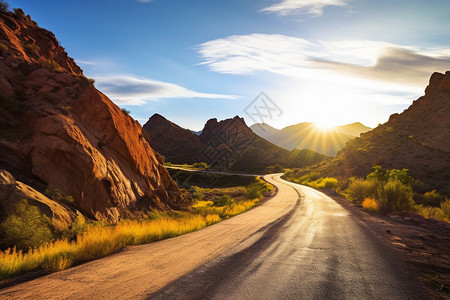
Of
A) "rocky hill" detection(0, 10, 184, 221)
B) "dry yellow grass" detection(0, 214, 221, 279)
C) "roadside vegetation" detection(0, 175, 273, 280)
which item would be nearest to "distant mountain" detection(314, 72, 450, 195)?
"dry yellow grass" detection(0, 214, 221, 279)

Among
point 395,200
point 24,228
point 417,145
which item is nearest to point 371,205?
point 395,200

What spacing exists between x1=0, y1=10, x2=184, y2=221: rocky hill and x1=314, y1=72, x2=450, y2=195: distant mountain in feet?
108

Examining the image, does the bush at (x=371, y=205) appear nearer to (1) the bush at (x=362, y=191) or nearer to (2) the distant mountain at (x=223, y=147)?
(1) the bush at (x=362, y=191)

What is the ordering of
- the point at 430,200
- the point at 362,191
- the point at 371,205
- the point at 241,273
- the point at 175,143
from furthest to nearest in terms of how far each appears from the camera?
the point at 175,143
the point at 430,200
the point at 362,191
the point at 371,205
the point at 241,273

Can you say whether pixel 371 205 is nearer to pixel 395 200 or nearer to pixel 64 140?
pixel 395 200

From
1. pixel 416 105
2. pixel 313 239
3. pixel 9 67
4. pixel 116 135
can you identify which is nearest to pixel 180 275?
pixel 313 239

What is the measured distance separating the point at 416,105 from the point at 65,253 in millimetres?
84428

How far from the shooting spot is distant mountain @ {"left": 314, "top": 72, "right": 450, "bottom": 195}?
110 feet

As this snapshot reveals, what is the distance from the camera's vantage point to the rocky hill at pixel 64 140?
33.2ft

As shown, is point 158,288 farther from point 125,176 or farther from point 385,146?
point 385,146

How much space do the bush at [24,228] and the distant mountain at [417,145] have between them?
35.2 m

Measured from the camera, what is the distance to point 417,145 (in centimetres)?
4194

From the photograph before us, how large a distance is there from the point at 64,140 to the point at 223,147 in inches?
4329

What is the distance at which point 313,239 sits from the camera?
27.2 feet
